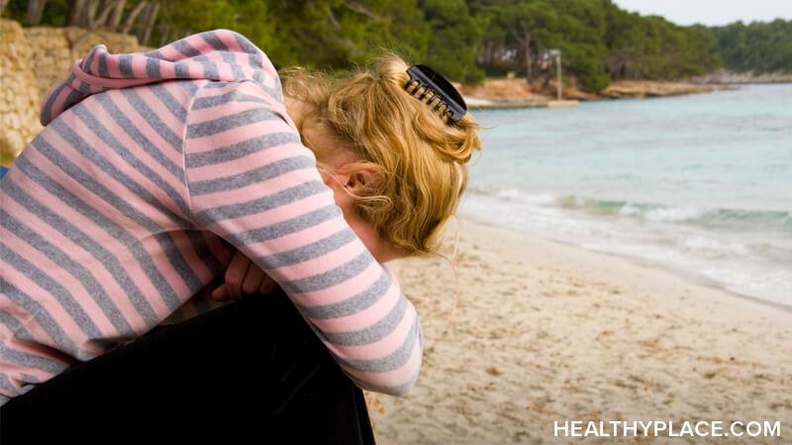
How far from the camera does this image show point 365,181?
129cm

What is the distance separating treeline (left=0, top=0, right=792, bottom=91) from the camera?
913 inches

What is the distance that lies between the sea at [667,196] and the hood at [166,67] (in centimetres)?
51

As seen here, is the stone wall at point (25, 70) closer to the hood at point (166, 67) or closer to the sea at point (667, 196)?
the sea at point (667, 196)

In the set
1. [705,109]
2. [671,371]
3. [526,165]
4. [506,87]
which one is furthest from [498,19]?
[671,371]

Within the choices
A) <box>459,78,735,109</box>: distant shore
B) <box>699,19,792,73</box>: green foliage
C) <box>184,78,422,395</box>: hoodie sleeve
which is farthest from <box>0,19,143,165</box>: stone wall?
<box>459,78,735,109</box>: distant shore

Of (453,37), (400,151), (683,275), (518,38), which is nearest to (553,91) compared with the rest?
(518,38)

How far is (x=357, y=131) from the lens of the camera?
1301mm

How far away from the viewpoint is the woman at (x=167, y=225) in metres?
1.08

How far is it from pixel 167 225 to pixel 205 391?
0.23 meters

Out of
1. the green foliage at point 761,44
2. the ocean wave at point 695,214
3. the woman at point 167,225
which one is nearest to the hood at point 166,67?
the woman at point 167,225

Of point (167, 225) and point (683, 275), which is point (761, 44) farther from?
point (167, 225)

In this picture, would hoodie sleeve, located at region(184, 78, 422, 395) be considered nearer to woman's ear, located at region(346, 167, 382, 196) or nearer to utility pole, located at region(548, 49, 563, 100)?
woman's ear, located at region(346, 167, 382, 196)

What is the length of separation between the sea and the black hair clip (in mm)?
172

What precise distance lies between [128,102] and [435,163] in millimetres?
463
